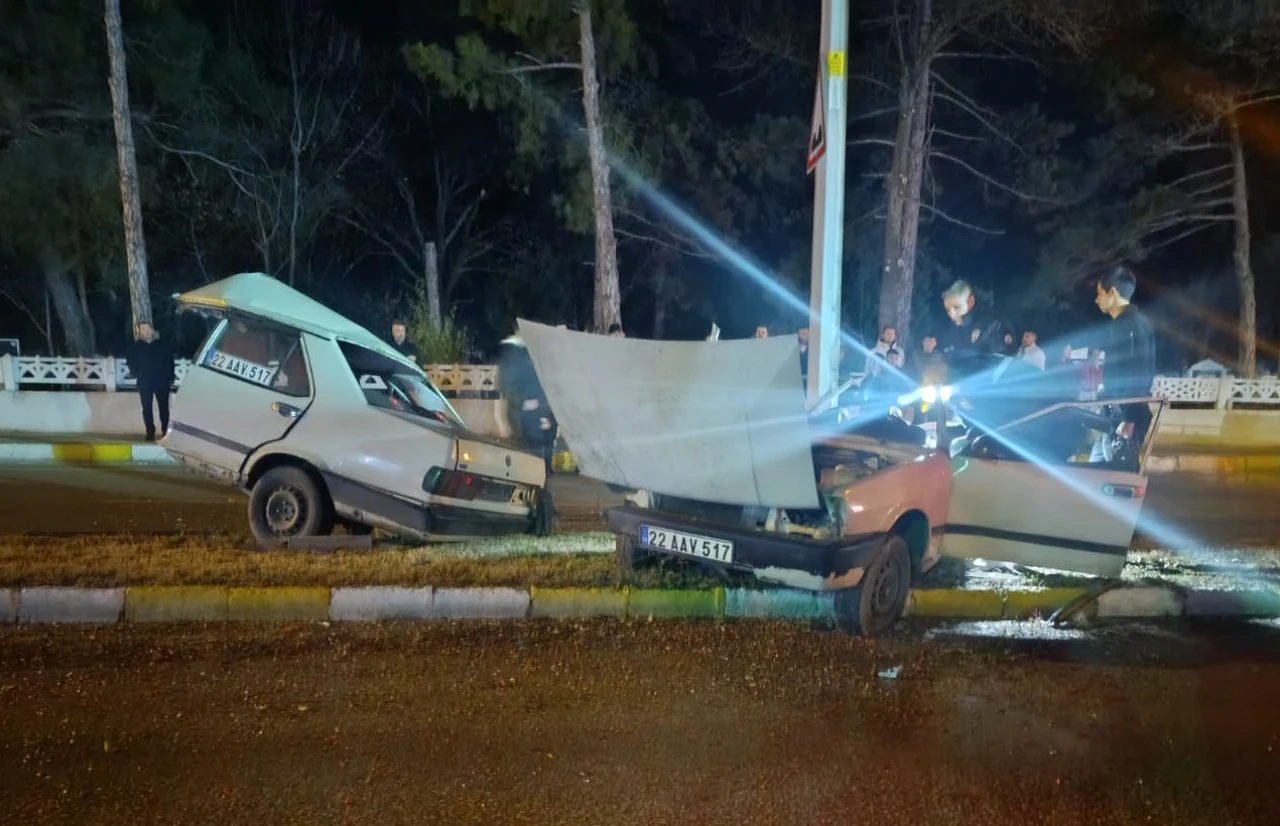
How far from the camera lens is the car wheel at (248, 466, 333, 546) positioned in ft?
21.5

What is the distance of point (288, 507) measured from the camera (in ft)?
21.6

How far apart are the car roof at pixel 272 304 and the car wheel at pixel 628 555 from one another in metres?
2.53

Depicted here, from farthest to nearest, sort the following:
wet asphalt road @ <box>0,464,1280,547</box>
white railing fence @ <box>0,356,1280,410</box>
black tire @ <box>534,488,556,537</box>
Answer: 1. white railing fence @ <box>0,356,1280,410</box>
2. wet asphalt road @ <box>0,464,1280,547</box>
3. black tire @ <box>534,488,556,537</box>

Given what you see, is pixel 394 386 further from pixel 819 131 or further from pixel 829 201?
pixel 819 131

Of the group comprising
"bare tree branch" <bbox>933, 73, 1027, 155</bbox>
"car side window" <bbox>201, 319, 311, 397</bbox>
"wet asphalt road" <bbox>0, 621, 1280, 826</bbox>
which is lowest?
"wet asphalt road" <bbox>0, 621, 1280, 826</bbox>

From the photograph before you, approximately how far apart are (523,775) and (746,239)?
20.6 metres

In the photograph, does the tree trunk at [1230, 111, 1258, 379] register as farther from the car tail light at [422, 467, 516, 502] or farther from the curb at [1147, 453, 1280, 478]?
the car tail light at [422, 467, 516, 502]

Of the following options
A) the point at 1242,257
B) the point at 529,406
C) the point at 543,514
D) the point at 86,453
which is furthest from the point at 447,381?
the point at 1242,257

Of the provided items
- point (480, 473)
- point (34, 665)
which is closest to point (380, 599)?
point (480, 473)

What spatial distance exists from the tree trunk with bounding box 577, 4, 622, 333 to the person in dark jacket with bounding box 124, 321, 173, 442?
684 cm

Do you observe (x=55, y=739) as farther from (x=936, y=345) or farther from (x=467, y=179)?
(x=467, y=179)

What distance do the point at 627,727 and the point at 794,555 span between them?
53.2 inches

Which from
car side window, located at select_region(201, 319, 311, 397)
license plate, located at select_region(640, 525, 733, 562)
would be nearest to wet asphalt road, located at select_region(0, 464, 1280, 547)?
car side window, located at select_region(201, 319, 311, 397)

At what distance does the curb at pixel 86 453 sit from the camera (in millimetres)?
11523
